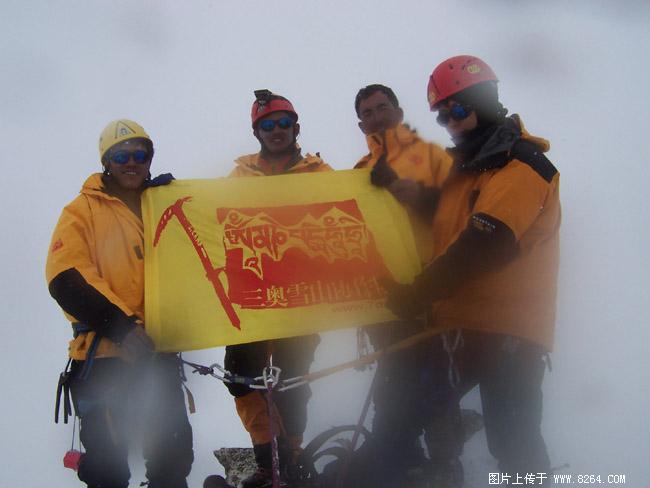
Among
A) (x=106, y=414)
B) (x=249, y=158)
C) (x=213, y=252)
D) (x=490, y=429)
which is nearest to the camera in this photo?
(x=490, y=429)

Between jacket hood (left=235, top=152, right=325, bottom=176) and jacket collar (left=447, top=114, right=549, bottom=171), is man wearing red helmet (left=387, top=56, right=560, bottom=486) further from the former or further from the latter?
jacket hood (left=235, top=152, right=325, bottom=176)

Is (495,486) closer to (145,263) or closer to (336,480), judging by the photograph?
(336,480)

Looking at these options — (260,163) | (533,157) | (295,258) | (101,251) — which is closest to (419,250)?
(295,258)

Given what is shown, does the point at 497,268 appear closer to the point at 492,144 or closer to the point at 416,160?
the point at 492,144

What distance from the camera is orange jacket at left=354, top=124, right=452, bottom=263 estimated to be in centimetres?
441

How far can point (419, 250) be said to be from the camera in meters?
4.55

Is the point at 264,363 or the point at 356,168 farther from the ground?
the point at 356,168

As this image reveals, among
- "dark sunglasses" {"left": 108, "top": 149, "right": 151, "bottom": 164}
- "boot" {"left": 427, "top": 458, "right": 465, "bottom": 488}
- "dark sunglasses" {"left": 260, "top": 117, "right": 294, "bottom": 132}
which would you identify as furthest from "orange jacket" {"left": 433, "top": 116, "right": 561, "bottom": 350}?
"dark sunglasses" {"left": 108, "top": 149, "right": 151, "bottom": 164}

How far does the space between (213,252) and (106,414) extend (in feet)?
4.21

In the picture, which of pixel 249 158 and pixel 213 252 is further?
pixel 249 158

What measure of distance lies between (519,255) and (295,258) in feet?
5.23

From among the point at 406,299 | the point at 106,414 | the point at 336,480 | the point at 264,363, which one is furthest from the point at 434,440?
the point at 106,414

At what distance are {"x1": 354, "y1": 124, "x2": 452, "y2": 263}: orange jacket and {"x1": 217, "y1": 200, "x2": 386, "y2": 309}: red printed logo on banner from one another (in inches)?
15.1

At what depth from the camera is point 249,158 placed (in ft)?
17.1
